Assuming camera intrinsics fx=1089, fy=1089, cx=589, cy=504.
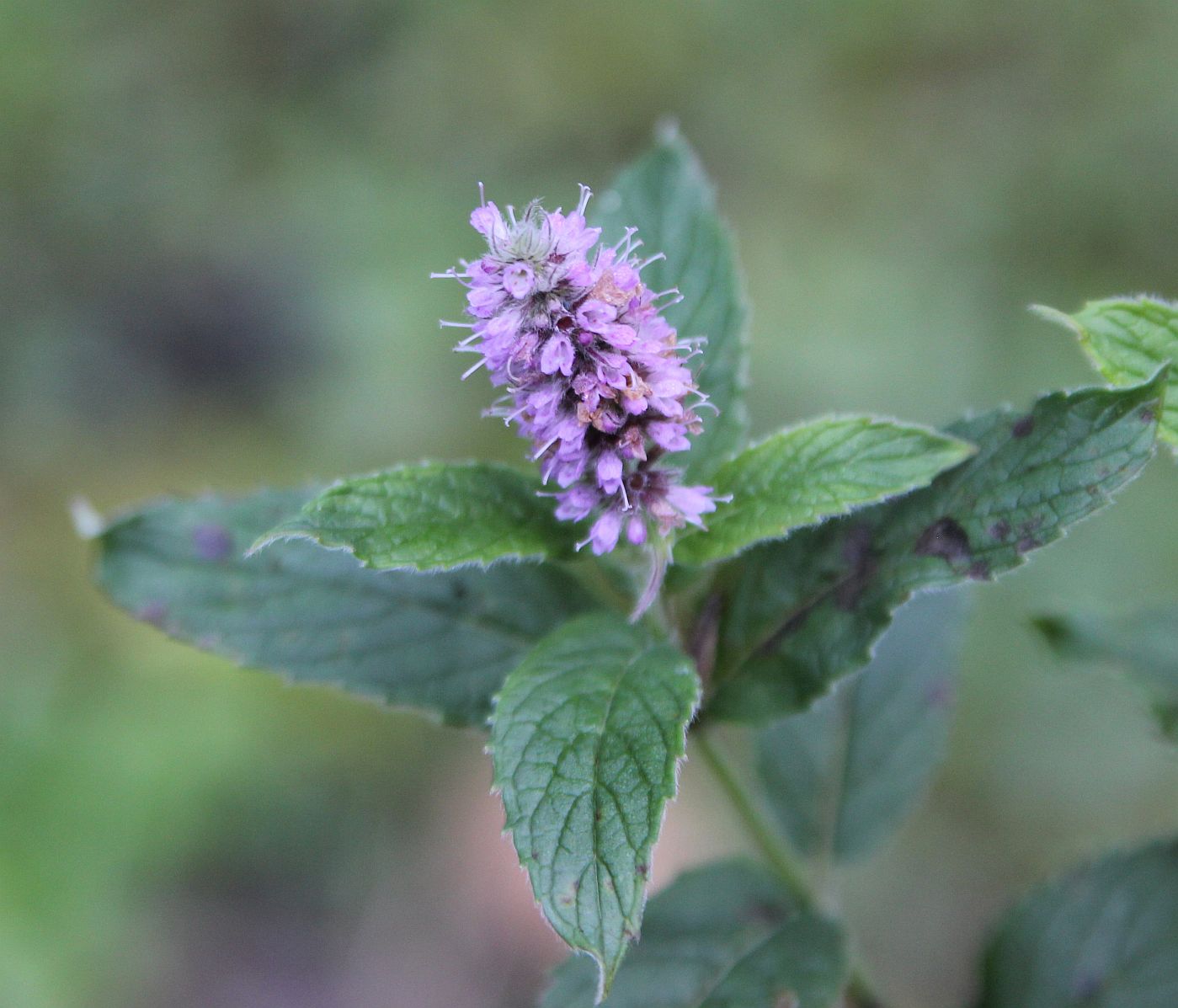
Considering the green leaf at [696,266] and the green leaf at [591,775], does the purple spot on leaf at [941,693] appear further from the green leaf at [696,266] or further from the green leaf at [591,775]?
the green leaf at [591,775]

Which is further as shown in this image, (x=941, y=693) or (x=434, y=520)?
(x=941, y=693)

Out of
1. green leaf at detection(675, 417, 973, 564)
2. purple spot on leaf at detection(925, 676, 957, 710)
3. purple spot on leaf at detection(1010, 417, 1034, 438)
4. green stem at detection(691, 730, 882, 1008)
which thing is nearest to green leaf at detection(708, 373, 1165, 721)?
purple spot on leaf at detection(1010, 417, 1034, 438)

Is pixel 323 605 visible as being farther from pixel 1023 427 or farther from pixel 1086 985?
pixel 1086 985

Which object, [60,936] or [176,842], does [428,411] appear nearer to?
[176,842]

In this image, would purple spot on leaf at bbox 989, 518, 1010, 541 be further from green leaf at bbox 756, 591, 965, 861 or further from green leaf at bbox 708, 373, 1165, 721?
green leaf at bbox 756, 591, 965, 861

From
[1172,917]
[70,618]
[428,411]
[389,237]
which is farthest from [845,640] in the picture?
[389,237]

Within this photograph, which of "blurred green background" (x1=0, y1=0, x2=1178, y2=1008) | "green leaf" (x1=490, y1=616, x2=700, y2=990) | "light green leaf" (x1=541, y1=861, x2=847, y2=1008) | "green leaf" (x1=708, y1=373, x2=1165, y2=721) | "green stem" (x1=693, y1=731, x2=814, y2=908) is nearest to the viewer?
"green leaf" (x1=490, y1=616, x2=700, y2=990)

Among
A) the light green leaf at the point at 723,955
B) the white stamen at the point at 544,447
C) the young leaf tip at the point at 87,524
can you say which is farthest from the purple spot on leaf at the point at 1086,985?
the young leaf tip at the point at 87,524

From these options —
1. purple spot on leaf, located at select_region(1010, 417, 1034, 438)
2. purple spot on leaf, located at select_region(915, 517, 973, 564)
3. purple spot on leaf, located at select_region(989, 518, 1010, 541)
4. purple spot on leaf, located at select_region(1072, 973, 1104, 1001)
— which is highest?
purple spot on leaf, located at select_region(1010, 417, 1034, 438)

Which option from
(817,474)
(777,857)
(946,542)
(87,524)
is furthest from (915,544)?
(87,524)
